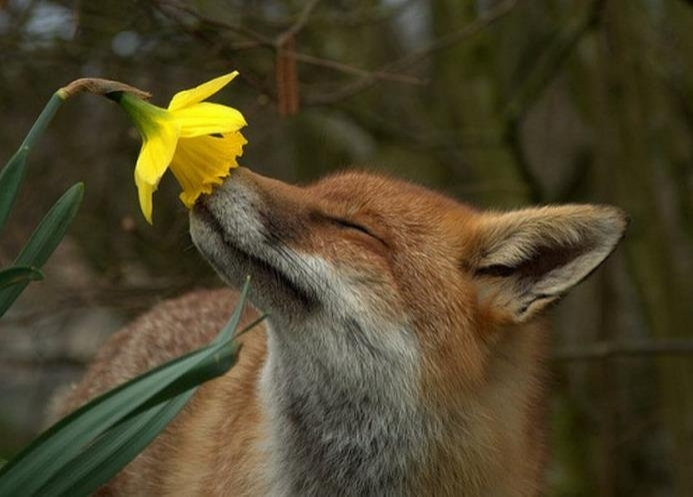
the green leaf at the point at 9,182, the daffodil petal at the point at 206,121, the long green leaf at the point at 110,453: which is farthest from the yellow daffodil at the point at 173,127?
the long green leaf at the point at 110,453

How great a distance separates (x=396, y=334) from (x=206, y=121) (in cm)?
129

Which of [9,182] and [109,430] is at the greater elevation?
[9,182]

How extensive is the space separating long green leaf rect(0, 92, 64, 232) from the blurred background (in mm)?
2736

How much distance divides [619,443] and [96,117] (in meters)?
4.06

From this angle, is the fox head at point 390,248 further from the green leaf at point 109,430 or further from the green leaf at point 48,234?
the green leaf at point 109,430

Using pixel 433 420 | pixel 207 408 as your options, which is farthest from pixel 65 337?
pixel 433 420

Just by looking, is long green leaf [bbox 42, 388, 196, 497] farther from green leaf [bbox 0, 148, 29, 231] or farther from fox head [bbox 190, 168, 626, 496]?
fox head [bbox 190, 168, 626, 496]

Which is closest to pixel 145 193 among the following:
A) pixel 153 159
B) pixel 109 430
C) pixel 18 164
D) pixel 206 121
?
pixel 153 159

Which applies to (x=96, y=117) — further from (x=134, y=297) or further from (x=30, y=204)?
(x=134, y=297)

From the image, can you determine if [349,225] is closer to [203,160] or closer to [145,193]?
[203,160]

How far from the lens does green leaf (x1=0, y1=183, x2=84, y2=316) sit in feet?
10.1

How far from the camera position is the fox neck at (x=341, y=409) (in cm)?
403

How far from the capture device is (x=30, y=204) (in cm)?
816

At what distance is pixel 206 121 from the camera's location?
3.00 meters
